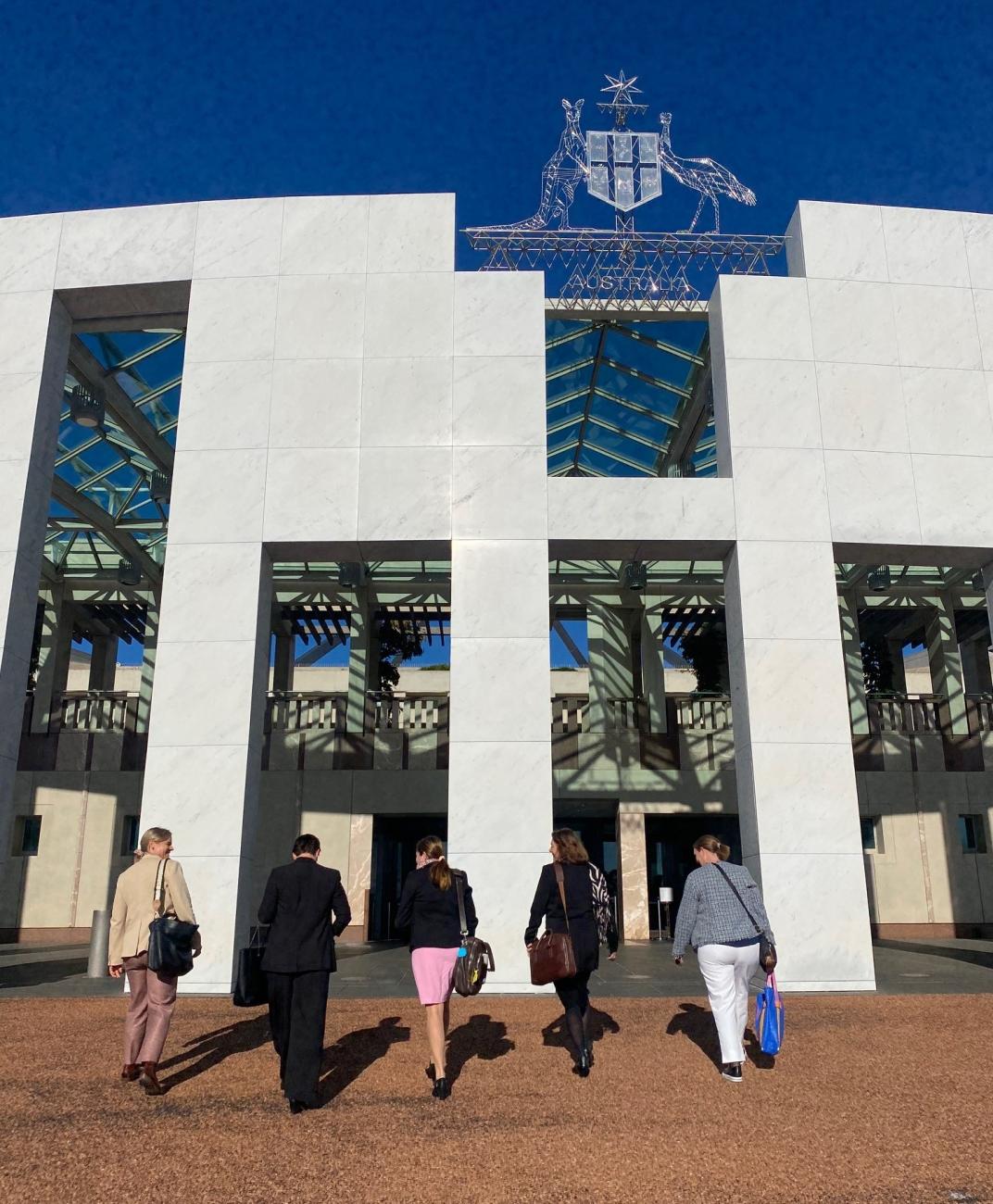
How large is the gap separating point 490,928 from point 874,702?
14491 millimetres

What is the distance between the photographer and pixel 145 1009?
6723 mm

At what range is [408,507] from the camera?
13.0m

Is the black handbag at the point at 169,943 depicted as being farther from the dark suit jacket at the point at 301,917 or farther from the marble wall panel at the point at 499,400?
the marble wall panel at the point at 499,400

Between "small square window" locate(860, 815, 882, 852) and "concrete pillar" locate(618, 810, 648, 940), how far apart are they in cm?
499

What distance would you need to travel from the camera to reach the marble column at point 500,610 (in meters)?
11.8

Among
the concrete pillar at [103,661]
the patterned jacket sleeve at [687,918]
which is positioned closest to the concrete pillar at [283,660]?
the concrete pillar at [103,661]

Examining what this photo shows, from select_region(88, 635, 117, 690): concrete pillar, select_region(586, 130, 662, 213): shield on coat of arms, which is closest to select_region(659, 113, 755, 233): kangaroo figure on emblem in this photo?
select_region(586, 130, 662, 213): shield on coat of arms

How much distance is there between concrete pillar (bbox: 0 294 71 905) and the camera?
504 inches

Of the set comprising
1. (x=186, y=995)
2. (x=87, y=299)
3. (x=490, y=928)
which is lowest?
(x=186, y=995)

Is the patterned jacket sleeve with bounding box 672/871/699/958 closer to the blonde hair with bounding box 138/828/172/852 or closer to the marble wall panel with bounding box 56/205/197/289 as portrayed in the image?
the blonde hair with bounding box 138/828/172/852

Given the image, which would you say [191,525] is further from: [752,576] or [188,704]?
[752,576]

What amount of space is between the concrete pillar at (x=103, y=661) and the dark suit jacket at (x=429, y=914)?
24.0 meters

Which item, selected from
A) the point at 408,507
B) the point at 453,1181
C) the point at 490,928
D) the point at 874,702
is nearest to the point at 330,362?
the point at 408,507

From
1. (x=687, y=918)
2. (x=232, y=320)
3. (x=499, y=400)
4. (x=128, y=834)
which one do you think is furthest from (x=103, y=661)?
(x=687, y=918)
